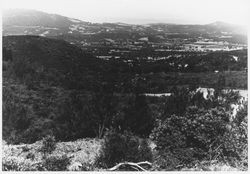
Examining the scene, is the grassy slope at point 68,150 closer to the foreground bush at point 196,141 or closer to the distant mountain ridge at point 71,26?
the foreground bush at point 196,141

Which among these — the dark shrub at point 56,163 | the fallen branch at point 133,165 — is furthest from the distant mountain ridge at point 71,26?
the fallen branch at point 133,165

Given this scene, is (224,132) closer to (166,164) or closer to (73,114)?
(166,164)

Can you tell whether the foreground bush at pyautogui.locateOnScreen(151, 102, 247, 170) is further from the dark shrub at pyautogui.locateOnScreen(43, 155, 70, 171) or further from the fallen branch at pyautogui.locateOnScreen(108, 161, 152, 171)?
the dark shrub at pyautogui.locateOnScreen(43, 155, 70, 171)

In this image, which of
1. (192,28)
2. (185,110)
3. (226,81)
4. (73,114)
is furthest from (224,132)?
(73,114)

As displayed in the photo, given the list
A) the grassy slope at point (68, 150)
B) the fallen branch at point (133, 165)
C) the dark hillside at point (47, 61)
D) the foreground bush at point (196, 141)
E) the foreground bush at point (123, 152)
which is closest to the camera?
the fallen branch at point (133, 165)

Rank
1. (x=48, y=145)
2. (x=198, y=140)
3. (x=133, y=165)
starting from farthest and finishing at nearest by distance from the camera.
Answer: (x=48, y=145) < (x=198, y=140) < (x=133, y=165)

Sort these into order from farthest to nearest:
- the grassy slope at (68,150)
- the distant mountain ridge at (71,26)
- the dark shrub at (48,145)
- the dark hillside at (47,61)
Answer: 1. the dark hillside at (47,61)
2. the distant mountain ridge at (71,26)
3. the dark shrub at (48,145)
4. the grassy slope at (68,150)

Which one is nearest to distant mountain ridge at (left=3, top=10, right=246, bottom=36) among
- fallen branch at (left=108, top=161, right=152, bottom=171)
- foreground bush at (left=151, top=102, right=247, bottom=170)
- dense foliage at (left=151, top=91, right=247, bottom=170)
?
dense foliage at (left=151, top=91, right=247, bottom=170)

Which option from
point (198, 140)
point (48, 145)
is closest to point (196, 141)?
point (198, 140)

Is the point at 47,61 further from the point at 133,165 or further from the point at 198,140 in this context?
the point at 198,140
